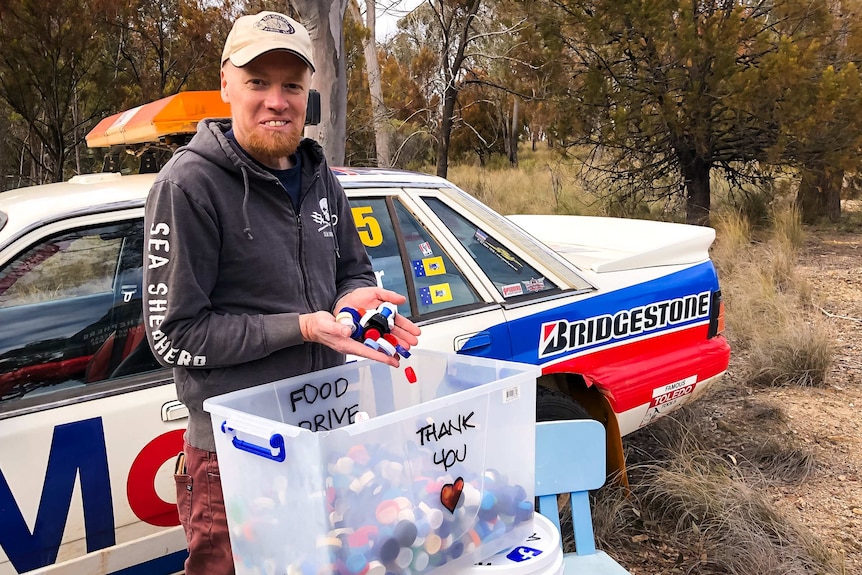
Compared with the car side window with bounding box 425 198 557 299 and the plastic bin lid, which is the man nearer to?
the plastic bin lid

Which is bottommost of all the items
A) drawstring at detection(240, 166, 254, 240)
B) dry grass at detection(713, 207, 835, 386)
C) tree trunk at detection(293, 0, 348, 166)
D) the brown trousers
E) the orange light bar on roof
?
dry grass at detection(713, 207, 835, 386)

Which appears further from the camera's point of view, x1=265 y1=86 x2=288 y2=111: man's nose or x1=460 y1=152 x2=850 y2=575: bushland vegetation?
x1=460 y1=152 x2=850 y2=575: bushland vegetation

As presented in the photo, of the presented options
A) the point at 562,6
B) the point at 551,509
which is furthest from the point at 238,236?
the point at 562,6

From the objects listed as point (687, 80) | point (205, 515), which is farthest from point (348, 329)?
point (687, 80)

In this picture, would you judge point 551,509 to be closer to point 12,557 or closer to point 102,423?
point 102,423

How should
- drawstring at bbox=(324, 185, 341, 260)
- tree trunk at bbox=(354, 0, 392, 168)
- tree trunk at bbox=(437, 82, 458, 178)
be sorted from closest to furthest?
drawstring at bbox=(324, 185, 341, 260) → tree trunk at bbox=(437, 82, 458, 178) → tree trunk at bbox=(354, 0, 392, 168)

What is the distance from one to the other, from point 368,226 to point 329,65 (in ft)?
11.4

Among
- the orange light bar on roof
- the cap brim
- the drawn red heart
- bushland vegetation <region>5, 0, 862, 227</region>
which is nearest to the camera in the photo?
the drawn red heart

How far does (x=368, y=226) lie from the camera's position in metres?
2.78

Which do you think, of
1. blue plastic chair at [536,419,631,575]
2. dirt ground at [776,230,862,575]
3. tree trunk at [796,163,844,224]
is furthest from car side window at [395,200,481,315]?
tree trunk at [796,163,844,224]

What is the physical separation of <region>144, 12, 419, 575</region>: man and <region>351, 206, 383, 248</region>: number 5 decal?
0.95 metres

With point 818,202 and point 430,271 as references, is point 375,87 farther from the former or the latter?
point 430,271

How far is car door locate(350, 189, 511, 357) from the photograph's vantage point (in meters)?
2.74

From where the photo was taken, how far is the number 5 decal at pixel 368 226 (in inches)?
108
